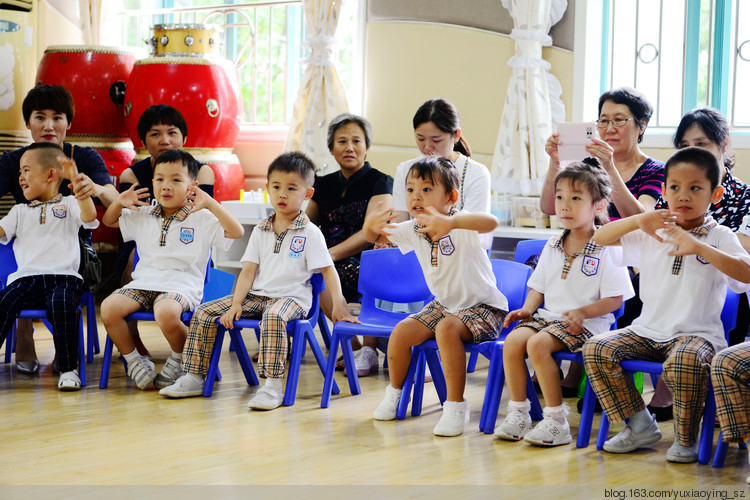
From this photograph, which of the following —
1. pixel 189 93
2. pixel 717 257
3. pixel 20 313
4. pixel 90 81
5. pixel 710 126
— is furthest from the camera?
pixel 90 81

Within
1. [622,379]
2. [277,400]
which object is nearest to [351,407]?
[277,400]

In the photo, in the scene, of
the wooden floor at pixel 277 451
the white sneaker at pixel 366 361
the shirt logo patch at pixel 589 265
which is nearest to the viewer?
the wooden floor at pixel 277 451

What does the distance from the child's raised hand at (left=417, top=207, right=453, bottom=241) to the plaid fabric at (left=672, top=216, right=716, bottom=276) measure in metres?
0.65

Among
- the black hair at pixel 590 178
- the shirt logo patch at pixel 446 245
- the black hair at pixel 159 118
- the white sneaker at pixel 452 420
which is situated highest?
the black hair at pixel 159 118

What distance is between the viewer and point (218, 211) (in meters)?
3.29

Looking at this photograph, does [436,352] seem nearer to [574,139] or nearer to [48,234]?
[574,139]

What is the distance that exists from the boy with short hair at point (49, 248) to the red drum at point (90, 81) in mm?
1816

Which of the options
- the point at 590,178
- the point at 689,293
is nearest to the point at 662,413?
the point at 689,293

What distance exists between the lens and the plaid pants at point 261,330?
297 centimetres

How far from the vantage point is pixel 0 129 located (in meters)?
5.28

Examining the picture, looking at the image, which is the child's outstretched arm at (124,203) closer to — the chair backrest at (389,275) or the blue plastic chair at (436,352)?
the chair backrest at (389,275)

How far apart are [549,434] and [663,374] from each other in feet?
1.20

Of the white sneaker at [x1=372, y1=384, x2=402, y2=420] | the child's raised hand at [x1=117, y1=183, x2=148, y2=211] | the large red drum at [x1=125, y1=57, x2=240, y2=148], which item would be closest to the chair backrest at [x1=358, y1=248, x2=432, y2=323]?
the white sneaker at [x1=372, y1=384, x2=402, y2=420]

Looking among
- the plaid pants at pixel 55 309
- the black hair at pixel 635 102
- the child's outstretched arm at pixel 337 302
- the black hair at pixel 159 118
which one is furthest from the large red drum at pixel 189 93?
the black hair at pixel 635 102
